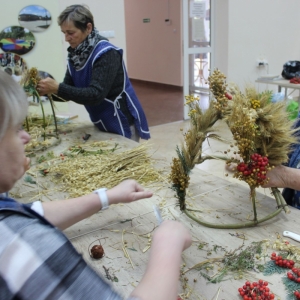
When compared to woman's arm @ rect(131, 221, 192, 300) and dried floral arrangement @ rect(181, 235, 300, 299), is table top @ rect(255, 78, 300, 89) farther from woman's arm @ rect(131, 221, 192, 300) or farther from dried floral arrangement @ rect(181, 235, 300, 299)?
woman's arm @ rect(131, 221, 192, 300)

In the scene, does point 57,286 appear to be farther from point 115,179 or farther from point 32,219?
point 115,179

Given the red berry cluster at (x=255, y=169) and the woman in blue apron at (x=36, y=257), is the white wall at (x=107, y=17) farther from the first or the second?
the woman in blue apron at (x=36, y=257)

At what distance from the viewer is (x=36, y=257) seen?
1.64ft

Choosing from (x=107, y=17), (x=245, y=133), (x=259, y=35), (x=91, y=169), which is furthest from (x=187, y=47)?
(x=245, y=133)

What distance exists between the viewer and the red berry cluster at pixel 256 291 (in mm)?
800

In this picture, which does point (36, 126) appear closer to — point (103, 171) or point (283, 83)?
point (103, 171)

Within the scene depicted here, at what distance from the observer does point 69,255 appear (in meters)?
0.52

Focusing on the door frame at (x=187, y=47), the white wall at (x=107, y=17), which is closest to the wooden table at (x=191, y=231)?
the white wall at (x=107, y=17)

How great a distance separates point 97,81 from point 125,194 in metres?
1.04

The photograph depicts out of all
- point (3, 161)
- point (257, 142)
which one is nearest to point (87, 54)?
point (257, 142)

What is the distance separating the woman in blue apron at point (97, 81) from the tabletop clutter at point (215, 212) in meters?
0.62

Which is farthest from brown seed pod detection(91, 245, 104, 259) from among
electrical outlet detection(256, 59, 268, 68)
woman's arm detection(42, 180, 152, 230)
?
electrical outlet detection(256, 59, 268, 68)

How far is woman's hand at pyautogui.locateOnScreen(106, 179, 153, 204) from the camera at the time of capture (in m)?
1.12

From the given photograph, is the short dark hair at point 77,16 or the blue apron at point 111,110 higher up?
the short dark hair at point 77,16
